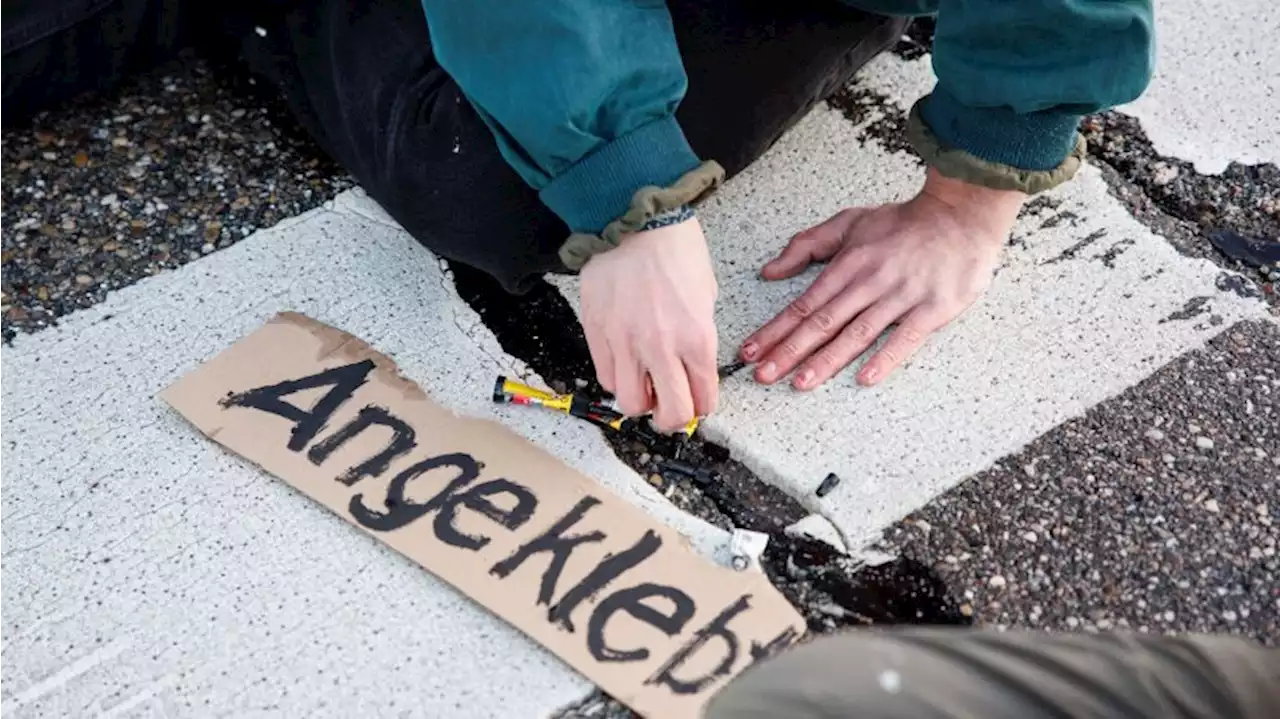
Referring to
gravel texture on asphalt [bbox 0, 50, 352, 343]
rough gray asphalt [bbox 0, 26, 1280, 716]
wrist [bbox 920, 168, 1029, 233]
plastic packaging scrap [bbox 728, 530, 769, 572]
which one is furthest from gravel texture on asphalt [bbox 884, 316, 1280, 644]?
gravel texture on asphalt [bbox 0, 50, 352, 343]

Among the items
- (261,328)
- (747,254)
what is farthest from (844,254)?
(261,328)

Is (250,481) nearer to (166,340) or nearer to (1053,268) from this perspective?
(166,340)

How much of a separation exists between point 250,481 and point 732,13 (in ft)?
2.38

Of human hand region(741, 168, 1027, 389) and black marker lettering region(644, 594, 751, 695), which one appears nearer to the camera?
black marker lettering region(644, 594, 751, 695)

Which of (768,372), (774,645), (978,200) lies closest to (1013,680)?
(774,645)

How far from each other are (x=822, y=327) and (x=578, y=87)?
1.36ft

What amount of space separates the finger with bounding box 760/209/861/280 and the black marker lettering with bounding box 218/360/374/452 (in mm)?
466

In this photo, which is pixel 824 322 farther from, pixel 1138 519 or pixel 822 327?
pixel 1138 519

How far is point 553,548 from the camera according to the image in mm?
1259

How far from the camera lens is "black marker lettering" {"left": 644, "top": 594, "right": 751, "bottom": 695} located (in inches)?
45.7

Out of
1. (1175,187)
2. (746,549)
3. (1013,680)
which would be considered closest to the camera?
(1013,680)

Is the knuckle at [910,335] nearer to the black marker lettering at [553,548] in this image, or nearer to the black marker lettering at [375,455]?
the black marker lettering at [553,548]

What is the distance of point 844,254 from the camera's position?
145 cm

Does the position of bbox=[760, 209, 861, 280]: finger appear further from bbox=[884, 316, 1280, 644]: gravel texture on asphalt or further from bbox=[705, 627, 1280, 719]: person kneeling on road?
bbox=[705, 627, 1280, 719]: person kneeling on road
